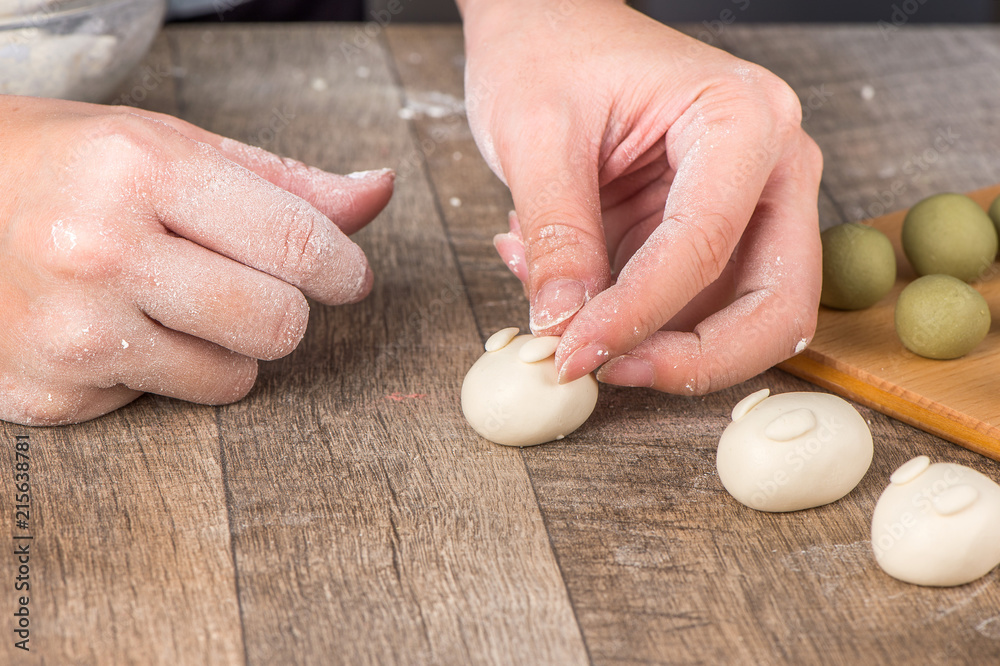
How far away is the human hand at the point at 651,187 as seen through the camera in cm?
86

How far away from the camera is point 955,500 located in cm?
73

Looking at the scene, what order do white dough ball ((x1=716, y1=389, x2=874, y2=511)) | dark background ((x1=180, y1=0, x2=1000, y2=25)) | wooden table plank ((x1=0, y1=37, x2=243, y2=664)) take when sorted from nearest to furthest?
wooden table plank ((x1=0, y1=37, x2=243, y2=664)), white dough ball ((x1=716, y1=389, x2=874, y2=511)), dark background ((x1=180, y1=0, x2=1000, y2=25))

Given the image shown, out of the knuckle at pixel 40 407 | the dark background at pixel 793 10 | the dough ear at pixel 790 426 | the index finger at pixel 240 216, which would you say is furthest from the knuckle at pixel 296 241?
the dark background at pixel 793 10

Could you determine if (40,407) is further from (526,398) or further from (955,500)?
(955,500)

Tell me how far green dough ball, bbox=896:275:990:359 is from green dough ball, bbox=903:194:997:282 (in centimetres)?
12

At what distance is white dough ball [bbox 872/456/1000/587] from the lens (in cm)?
72

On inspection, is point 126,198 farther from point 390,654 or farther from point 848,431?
point 848,431

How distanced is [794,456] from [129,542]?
1.87 feet

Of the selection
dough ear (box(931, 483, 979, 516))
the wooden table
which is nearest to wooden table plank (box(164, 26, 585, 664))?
the wooden table

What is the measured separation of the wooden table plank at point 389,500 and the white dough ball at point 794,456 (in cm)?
19

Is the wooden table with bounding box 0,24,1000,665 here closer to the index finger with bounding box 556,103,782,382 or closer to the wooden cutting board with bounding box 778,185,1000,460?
the wooden cutting board with bounding box 778,185,1000,460

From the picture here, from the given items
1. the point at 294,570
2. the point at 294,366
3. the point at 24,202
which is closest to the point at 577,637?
the point at 294,570

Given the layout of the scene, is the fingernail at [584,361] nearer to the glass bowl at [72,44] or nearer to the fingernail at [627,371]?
the fingernail at [627,371]

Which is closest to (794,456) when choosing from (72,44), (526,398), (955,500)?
A: (955,500)
